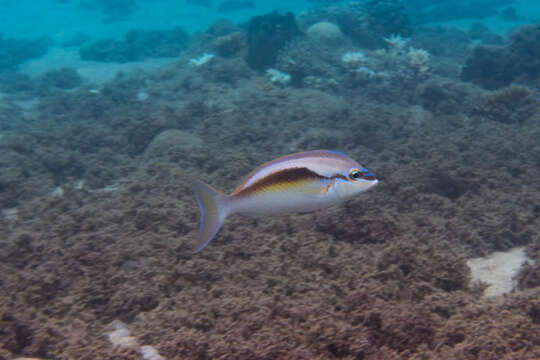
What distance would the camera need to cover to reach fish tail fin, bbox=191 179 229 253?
2.11 meters

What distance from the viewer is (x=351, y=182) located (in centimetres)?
206

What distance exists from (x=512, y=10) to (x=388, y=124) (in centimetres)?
4001

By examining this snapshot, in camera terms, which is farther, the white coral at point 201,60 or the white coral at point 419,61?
the white coral at point 201,60

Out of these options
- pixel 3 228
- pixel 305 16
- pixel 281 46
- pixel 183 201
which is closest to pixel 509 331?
pixel 183 201

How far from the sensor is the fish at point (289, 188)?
6.63 ft

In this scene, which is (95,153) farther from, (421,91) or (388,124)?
(421,91)

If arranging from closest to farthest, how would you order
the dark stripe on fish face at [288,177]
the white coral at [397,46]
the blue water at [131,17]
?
1. the dark stripe on fish face at [288,177]
2. the white coral at [397,46]
3. the blue water at [131,17]

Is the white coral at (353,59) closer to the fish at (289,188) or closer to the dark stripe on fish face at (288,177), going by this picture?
the fish at (289,188)

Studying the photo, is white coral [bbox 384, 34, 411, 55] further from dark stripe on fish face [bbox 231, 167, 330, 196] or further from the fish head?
dark stripe on fish face [bbox 231, 167, 330, 196]

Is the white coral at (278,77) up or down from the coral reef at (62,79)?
down

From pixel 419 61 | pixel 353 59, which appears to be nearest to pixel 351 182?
pixel 353 59

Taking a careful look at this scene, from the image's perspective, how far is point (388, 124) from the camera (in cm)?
890

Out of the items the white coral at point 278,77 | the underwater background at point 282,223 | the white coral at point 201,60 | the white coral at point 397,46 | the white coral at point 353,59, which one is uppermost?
the white coral at point 201,60

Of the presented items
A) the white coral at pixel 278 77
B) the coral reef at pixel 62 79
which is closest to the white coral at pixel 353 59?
the white coral at pixel 278 77
